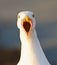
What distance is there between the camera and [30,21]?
3.60ft

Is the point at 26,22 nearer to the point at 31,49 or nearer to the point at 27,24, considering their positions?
the point at 27,24

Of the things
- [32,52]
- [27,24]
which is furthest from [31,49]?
[27,24]

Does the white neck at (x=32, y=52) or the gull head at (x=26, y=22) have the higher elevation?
the gull head at (x=26, y=22)

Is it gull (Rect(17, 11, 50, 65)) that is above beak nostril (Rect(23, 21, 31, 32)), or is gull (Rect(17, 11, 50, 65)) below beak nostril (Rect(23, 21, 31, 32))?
below

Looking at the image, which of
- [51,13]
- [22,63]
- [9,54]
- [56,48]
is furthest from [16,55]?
[22,63]

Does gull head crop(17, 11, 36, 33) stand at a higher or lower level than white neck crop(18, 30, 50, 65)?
higher

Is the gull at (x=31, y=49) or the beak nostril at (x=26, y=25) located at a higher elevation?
the beak nostril at (x=26, y=25)

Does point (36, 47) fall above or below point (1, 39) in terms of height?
above

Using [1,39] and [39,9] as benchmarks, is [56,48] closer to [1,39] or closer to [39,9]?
[39,9]

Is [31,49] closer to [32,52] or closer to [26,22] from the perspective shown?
[32,52]

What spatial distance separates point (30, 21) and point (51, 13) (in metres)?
2.07

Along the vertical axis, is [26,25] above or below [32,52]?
above

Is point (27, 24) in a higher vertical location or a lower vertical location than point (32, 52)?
higher

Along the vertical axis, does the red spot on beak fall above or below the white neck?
above
